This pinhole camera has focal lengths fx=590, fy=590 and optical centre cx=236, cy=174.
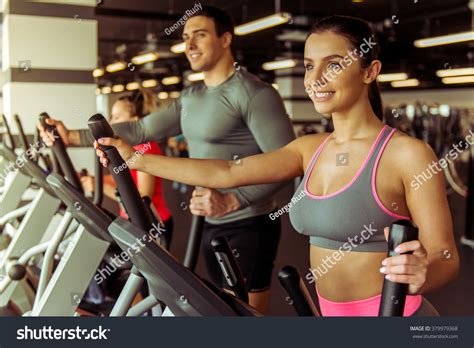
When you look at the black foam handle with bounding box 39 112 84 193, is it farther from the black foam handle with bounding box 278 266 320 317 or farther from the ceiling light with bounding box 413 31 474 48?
the ceiling light with bounding box 413 31 474 48

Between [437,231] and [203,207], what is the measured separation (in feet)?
2.59

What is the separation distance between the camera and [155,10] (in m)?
9.10

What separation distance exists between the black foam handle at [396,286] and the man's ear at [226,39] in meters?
1.35

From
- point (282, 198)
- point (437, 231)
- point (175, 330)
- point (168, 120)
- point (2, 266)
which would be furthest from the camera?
point (282, 198)

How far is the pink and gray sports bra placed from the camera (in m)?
1.29

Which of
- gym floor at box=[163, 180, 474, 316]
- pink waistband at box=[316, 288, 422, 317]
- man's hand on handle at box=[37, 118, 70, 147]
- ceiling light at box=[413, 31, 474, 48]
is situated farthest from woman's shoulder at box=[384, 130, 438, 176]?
ceiling light at box=[413, 31, 474, 48]

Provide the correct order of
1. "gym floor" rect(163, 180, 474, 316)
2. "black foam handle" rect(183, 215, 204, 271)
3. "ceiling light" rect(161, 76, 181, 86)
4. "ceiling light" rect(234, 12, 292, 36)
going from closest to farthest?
1. "black foam handle" rect(183, 215, 204, 271)
2. "gym floor" rect(163, 180, 474, 316)
3. "ceiling light" rect(234, 12, 292, 36)
4. "ceiling light" rect(161, 76, 181, 86)

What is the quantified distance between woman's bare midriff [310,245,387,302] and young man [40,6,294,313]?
57 centimetres

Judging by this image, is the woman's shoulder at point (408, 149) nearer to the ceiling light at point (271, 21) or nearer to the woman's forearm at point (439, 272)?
the woman's forearm at point (439, 272)

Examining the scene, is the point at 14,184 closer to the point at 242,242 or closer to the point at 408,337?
the point at 242,242

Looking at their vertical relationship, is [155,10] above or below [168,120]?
above

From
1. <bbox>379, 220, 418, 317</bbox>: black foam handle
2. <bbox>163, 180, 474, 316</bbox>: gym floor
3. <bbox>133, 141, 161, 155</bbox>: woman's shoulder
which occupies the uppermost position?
<bbox>379, 220, 418, 317</bbox>: black foam handle

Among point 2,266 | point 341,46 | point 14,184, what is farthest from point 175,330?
point 14,184

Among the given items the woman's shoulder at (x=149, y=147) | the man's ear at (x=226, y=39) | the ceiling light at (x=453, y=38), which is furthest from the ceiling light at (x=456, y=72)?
the man's ear at (x=226, y=39)
